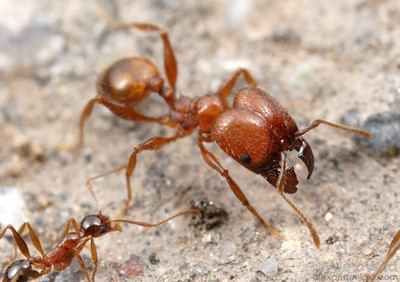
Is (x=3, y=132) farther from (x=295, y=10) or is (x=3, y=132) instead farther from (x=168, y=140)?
(x=295, y=10)

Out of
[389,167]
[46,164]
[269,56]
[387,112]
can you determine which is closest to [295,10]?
[269,56]

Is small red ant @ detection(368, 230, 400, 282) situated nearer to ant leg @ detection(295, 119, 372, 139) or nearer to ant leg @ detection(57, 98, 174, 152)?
ant leg @ detection(295, 119, 372, 139)

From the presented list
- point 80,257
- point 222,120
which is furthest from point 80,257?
point 222,120

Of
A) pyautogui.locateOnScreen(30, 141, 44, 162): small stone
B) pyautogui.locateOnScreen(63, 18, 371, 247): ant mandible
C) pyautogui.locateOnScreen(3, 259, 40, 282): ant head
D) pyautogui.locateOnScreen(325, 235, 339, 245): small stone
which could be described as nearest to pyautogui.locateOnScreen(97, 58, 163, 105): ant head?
pyautogui.locateOnScreen(63, 18, 371, 247): ant mandible

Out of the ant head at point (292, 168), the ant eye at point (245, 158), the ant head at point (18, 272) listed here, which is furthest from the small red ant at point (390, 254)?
the ant head at point (18, 272)

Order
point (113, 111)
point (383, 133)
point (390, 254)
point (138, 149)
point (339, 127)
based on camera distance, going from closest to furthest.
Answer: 1. point (390, 254)
2. point (339, 127)
3. point (383, 133)
4. point (138, 149)
5. point (113, 111)

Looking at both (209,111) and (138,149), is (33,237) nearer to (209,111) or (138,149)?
(138,149)
